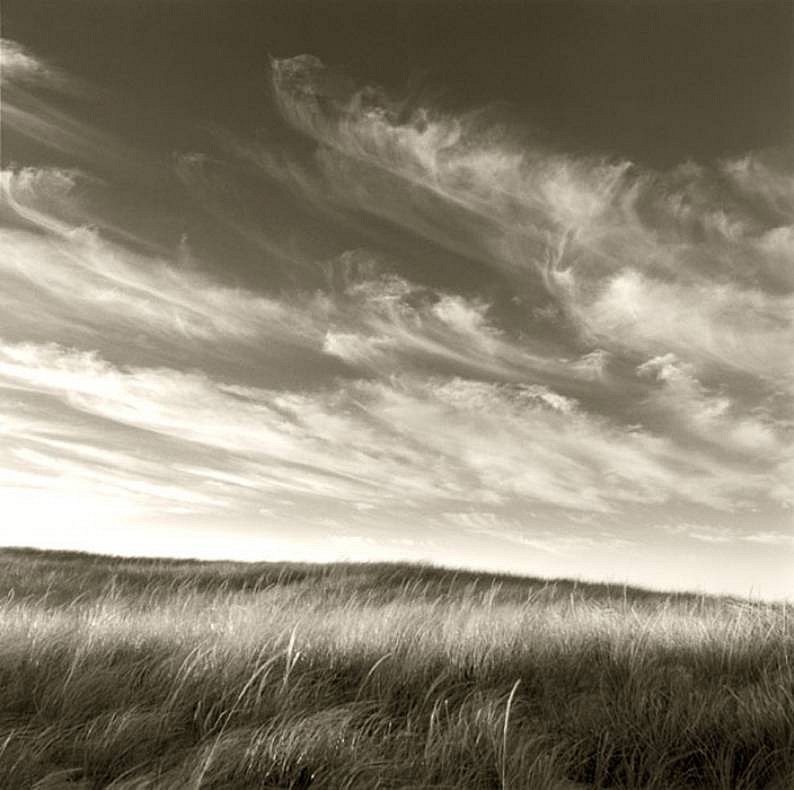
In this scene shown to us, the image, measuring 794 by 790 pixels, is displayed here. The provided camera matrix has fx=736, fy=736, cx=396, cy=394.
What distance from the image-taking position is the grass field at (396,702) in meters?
2.79

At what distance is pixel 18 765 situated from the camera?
2.71 meters

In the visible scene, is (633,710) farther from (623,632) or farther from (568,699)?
(623,632)

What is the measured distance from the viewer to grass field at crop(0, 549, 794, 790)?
2795mm

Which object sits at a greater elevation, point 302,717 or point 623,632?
point 623,632

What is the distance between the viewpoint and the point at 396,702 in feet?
12.5

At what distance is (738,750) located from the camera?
3.19 meters

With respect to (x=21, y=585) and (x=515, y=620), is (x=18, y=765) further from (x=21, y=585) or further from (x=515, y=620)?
(x=21, y=585)

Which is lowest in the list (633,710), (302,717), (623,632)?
(302,717)

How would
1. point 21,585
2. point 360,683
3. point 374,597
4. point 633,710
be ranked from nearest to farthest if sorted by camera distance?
point 633,710 < point 360,683 < point 374,597 < point 21,585

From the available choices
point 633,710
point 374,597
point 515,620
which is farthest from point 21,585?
point 633,710

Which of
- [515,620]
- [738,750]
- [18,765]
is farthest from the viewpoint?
[515,620]

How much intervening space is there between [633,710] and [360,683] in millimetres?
1506

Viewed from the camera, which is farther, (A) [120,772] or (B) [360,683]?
(B) [360,683]

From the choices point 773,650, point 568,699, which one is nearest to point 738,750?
point 568,699
